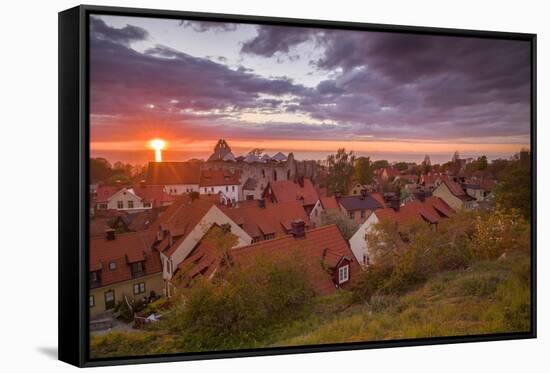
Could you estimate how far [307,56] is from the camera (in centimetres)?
728

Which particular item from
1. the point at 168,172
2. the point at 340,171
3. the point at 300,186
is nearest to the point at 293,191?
the point at 300,186

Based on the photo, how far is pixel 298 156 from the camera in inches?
288

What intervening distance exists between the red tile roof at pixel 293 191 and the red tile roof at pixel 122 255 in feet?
3.29

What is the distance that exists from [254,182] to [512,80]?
2.39 meters

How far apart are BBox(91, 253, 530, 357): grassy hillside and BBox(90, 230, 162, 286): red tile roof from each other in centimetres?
41

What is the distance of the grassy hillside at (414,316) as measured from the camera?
688 cm

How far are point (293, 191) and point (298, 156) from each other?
0.88ft

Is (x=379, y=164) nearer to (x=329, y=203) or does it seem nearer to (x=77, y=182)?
(x=329, y=203)

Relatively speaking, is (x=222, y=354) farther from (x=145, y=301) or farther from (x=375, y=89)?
(x=375, y=89)

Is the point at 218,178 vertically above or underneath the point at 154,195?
above

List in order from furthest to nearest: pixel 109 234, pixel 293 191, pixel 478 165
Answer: pixel 478 165 < pixel 293 191 < pixel 109 234

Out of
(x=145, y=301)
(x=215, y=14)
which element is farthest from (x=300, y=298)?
(x=215, y=14)

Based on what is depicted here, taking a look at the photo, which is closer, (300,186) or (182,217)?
(182,217)

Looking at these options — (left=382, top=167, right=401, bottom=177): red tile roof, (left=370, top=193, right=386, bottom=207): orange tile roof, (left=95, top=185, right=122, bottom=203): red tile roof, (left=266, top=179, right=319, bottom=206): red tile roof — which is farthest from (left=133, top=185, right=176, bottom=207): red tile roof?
(left=382, top=167, right=401, bottom=177): red tile roof
